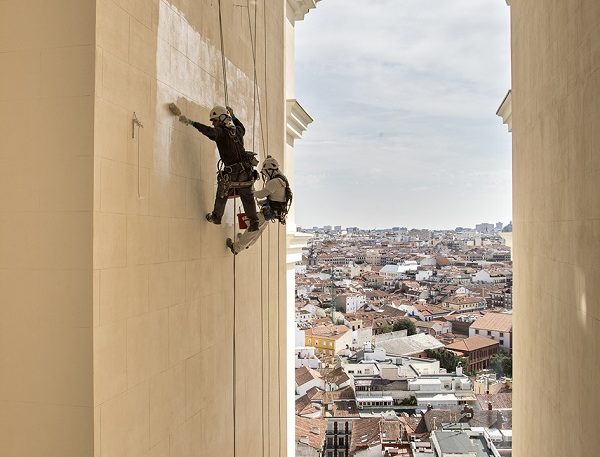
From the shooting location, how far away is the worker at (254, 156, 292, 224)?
518 centimetres

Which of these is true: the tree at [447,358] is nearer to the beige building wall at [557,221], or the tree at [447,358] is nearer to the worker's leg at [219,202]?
the beige building wall at [557,221]

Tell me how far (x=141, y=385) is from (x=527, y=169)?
220 inches

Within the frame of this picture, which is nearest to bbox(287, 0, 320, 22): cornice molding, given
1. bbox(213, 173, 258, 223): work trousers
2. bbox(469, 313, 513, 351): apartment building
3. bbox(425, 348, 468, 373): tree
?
bbox(213, 173, 258, 223): work trousers

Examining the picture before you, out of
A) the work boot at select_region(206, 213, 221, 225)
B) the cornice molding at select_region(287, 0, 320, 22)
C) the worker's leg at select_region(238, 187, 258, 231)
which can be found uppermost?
the cornice molding at select_region(287, 0, 320, 22)

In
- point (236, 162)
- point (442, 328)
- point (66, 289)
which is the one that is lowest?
point (442, 328)

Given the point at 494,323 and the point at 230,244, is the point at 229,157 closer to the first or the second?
the point at 230,244

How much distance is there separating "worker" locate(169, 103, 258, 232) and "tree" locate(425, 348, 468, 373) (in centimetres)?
1245

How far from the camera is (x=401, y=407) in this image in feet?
47.7

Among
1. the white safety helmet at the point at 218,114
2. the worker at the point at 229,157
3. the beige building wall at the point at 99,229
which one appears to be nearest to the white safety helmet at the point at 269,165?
the worker at the point at 229,157

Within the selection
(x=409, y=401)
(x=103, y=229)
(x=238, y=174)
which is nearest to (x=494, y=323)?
(x=409, y=401)

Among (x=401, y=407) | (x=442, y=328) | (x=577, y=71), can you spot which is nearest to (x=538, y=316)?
(x=577, y=71)

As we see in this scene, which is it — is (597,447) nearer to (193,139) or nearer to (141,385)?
(141,385)

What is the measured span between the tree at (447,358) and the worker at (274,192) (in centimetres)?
1203

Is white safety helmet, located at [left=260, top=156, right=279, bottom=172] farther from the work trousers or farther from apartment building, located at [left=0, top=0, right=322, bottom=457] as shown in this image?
apartment building, located at [left=0, top=0, right=322, bottom=457]
